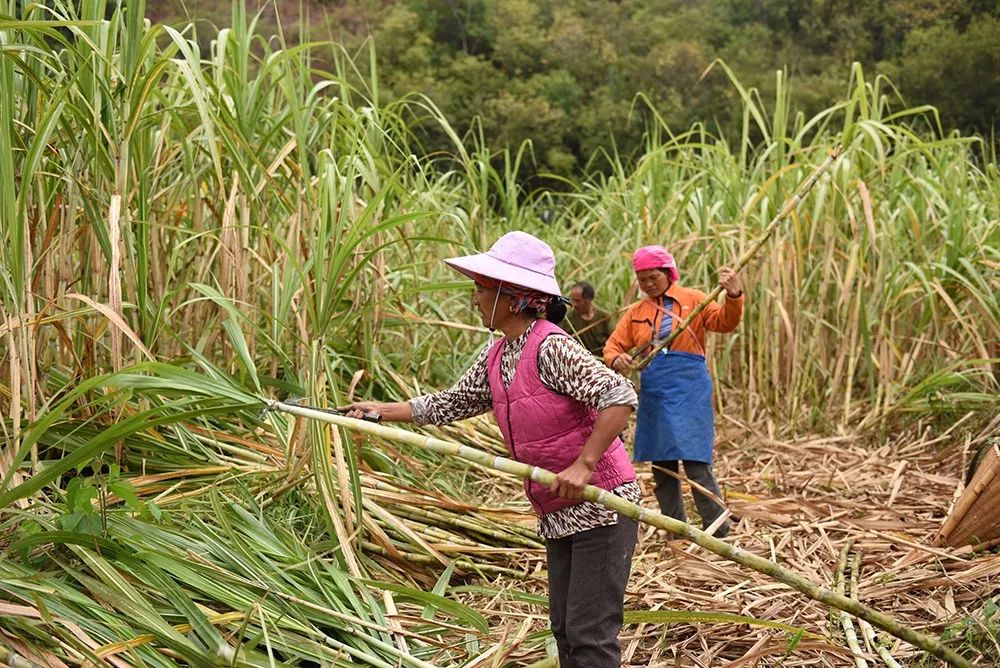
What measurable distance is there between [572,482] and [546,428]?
0.21m

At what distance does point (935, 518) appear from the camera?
3.84 m

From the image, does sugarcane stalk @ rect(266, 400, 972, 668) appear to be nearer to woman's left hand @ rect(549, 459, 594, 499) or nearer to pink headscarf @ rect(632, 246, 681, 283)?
woman's left hand @ rect(549, 459, 594, 499)

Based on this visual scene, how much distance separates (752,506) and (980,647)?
1.48 m

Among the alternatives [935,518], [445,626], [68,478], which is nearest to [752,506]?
[935,518]

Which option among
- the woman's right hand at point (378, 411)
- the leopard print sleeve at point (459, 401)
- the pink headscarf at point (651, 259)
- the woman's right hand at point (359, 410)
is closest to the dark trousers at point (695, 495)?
the pink headscarf at point (651, 259)

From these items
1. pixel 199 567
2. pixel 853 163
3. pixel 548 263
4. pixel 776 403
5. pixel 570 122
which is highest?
pixel 548 263

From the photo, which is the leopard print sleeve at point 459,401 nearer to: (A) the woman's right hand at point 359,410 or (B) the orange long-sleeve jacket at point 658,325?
(A) the woman's right hand at point 359,410

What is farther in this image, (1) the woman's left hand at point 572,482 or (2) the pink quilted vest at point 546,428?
(2) the pink quilted vest at point 546,428

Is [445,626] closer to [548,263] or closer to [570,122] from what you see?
[548,263]

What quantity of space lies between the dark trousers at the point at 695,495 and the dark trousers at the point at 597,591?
1.49 m

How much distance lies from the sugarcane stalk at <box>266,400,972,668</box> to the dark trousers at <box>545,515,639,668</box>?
241mm

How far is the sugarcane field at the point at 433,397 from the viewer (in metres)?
2.27

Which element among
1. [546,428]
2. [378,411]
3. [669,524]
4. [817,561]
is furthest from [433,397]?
[817,561]

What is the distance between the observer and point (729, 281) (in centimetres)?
321
